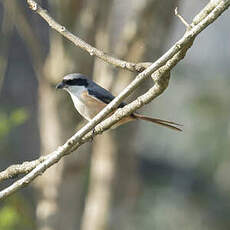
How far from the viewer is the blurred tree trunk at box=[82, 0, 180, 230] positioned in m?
5.80

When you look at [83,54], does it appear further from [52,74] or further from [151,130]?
[151,130]

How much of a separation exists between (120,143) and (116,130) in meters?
0.13

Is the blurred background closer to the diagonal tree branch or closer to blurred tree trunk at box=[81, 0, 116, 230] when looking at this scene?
blurred tree trunk at box=[81, 0, 116, 230]

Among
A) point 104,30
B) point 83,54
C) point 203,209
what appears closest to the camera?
point 83,54

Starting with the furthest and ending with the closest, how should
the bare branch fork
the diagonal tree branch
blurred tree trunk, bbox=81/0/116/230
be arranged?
blurred tree trunk, bbox=81/0/116/230 → the diagonal tree branch → the bare branch fork

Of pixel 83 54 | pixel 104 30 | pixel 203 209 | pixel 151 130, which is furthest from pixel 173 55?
pixel 151 130

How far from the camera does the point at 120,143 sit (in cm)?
641

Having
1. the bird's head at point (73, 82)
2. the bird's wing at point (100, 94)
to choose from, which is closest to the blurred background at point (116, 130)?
the bird's head at point (73, 82)

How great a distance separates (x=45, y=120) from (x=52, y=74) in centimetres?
46

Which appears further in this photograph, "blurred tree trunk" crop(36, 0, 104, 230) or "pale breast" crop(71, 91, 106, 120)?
"blurred tree trunk" crop(36, 0, 104, 230)

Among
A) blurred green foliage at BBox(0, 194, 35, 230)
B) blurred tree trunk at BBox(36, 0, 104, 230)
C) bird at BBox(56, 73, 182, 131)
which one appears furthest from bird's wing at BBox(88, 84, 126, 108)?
blurred green foliage at BBox(0, 194, 35, 230)

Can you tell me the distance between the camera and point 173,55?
2.57 metres

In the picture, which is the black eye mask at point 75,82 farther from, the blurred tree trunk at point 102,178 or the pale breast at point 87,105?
the blurred tree trunk at point 102,178

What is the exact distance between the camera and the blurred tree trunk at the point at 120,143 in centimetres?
580
